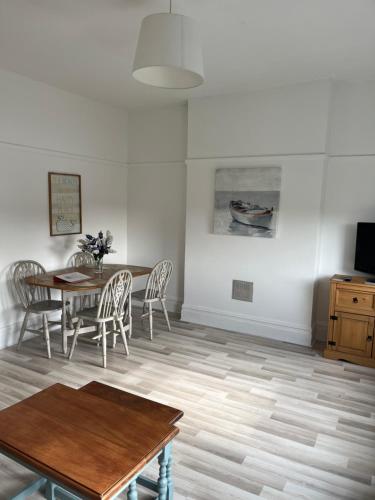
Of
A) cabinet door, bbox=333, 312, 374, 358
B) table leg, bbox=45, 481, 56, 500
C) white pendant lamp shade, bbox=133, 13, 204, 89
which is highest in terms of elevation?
white pendant lamp shade, bbox=133, 13, 204, 89

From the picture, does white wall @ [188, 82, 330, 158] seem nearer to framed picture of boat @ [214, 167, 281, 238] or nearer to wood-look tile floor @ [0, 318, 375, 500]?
framed picture of boat @ [214, 167, 281, 238]

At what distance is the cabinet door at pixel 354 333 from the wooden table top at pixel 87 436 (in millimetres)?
2417

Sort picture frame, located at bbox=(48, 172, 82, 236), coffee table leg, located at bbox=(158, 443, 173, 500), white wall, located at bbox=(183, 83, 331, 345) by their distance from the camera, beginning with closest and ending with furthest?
coffee table leg, located at bbox=(158, 443, 173, 500), white wall, located at bbox=(183, 83, 331, 345), picture frame, located at bbox=(48, 172, 82, 236)

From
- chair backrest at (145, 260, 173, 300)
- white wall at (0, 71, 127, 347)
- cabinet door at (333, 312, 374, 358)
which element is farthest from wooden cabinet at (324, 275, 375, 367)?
white wall at (0, 71, 127, 347)

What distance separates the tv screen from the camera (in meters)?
3.75

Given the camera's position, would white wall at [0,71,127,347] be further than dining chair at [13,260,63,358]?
Yes

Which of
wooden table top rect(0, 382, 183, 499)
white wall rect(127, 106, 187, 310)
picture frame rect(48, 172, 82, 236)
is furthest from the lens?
white wall rect(127, 106, 187, 310)

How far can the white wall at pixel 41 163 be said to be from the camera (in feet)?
12.7

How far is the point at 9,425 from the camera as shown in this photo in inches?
68.4

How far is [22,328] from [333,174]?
365 cm

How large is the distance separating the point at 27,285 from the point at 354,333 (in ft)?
11.1

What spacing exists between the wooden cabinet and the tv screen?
143 mm

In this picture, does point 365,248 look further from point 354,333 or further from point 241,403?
point 241,403

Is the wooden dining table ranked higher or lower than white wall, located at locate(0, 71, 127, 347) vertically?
lower
